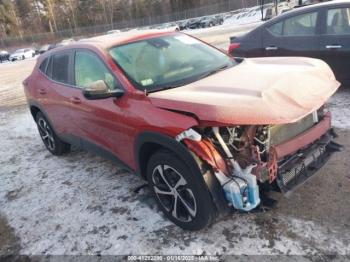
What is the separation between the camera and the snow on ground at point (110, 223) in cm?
307

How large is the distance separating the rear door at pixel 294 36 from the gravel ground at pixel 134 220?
1.74m

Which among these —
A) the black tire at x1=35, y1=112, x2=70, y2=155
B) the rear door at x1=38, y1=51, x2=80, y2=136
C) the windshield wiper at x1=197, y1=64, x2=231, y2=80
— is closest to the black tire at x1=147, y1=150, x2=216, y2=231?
the windshield wiper at x1=197, y1=64, x2=231, y2=80

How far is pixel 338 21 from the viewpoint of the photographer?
609 cm

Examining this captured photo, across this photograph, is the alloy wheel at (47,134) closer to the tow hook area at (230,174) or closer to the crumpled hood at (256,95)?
the crumpled hood at (256,95)

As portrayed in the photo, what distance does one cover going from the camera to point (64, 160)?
5.55 meters

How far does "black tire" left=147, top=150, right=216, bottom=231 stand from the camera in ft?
9.78

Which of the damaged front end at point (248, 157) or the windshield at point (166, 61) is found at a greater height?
the windshield at point (166, 61)

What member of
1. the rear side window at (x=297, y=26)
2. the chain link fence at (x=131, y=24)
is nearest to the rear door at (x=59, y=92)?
the rear side window at (x=297, y=26)

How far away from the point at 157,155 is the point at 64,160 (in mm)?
2726

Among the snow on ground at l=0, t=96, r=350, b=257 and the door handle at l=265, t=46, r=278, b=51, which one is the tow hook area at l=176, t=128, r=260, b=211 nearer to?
the snow on ground at l=0, t=96, r=350, b=257

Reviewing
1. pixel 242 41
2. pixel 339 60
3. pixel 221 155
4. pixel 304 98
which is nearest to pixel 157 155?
pixel 221 155

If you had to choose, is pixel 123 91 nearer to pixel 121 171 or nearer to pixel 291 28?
pixel 121 171

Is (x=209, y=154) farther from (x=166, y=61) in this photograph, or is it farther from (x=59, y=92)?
(x=59, y=92)

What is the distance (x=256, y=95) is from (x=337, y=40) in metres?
3.99
